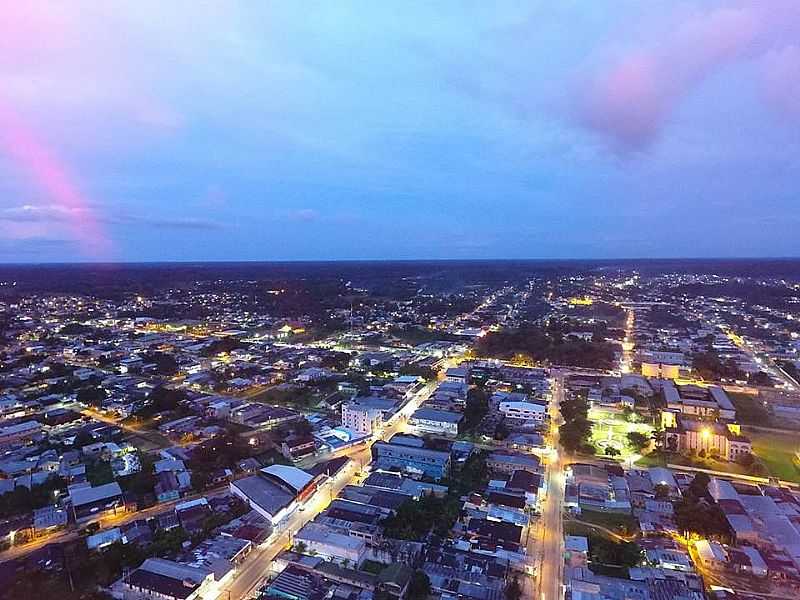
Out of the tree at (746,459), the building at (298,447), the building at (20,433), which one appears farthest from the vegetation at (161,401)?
the tree at (746,459)

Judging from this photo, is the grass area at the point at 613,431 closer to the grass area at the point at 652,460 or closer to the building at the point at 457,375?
the grass area at the point at 652,460

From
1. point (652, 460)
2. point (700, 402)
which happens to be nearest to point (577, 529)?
point (652, 460)

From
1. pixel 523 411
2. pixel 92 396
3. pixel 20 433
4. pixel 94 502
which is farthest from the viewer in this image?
pixel 92 396

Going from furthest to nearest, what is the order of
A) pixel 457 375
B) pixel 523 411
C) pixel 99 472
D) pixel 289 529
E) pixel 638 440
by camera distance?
pixel 457 375
pixel 523 411
pixel 638 440
pixel 99 472
pixel 289 529

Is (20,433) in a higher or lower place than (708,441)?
lower

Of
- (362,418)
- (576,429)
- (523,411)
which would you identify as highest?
(576,429)

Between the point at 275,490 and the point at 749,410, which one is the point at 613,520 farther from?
the point at 749,410
